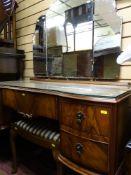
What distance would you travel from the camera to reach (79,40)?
1.73 m

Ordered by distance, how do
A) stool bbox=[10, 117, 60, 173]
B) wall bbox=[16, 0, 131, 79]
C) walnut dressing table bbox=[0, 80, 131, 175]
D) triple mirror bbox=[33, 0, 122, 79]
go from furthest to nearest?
wall bbox=[16, 0, 131, 79] → triple mirror bbox=[33, 0, 122, 79] → stool bbox=[10, 117, 60, 173] → walnut dressing table bbox=[0, 80, 131, 175]

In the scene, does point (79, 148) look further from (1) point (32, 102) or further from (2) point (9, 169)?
(2) point (9, 169)

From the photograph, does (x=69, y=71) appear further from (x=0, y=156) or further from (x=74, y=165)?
(x=0, y=156)

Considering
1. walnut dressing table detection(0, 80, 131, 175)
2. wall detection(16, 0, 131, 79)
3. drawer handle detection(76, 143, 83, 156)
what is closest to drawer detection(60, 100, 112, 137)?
walnut dressing table detection(0, 80, 131, 175)

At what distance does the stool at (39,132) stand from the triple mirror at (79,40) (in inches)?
21.8

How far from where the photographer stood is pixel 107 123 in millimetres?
945

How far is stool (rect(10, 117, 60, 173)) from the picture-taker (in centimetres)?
138

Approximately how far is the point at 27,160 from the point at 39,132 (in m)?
0.75

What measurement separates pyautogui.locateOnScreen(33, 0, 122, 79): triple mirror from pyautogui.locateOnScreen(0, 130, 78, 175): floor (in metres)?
0.97

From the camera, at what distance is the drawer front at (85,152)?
989 millimetres

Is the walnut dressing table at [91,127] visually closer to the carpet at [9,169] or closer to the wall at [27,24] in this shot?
the carpet at [9,169]

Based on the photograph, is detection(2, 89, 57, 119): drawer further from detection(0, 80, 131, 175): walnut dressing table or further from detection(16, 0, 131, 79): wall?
detection(16, 0, 131, 79): wall

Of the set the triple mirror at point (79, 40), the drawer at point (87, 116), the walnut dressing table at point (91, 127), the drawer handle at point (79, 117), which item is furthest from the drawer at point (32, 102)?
the triple mirror at point (79, 40)

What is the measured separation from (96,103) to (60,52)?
1.08 meters
